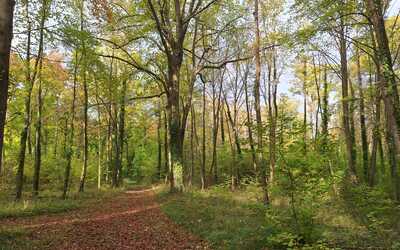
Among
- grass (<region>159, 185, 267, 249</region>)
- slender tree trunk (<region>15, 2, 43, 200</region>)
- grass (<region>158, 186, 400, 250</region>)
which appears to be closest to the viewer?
grass (<region>158, 186, 400, 250</region>)

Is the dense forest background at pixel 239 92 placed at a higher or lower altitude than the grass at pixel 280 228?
higher

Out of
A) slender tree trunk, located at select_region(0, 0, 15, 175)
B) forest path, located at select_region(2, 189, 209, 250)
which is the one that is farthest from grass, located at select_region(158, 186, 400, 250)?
slender tree trunk, located at select_region(0, 0, 15, 175)

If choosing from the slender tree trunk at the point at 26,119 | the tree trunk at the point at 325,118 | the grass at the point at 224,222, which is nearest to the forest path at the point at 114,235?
the grass at the point at 224,222

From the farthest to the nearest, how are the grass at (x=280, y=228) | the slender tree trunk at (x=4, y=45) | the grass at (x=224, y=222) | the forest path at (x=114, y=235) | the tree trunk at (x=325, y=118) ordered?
the forest path at (x=114, y=235), the grass at (x=224, y=222), the tree trunk at (x=325, y=118), the grass at (x=280, y=228), the slender tree trunk at (x=4, y=45)

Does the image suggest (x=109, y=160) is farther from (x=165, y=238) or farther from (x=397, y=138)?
(x=397, y=138)

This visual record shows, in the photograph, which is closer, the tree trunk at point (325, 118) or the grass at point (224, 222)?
the tree trunk at point (325, 118)

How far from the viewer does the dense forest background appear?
6.08 meters

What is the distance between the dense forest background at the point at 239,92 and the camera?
239 inches

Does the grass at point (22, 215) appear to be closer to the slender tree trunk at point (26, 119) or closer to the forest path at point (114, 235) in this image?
the forest path at point (114, 235)

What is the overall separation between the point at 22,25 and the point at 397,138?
652 inches

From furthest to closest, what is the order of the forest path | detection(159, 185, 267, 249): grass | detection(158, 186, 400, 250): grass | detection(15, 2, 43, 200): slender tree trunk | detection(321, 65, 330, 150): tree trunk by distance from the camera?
detection(15, 2, 43, 200): slender tree trunk < the forest path < detection(159, 185, 267, 249): grass < detection(321, 65, 330, 150): tree trunk < detection(158, 186, 400, 250): grass

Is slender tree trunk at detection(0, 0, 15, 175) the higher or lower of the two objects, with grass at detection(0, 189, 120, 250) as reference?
higher

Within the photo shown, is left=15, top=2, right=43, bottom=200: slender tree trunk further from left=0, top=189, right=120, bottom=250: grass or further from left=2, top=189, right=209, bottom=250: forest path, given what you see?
left=2, top=189, right=209, bottom=250: forest path

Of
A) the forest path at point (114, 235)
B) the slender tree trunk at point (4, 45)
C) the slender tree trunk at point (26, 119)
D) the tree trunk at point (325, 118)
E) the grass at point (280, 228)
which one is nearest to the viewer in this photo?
the slender tree trunk at point (4, 45)
